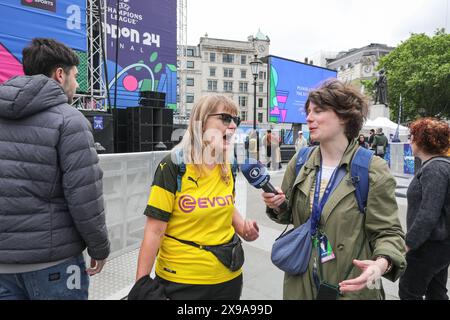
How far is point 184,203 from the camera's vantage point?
5.71 ft

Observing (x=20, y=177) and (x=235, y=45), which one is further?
(x=235, y=45)

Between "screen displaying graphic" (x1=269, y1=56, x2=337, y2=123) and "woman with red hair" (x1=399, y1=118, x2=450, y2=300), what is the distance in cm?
1830

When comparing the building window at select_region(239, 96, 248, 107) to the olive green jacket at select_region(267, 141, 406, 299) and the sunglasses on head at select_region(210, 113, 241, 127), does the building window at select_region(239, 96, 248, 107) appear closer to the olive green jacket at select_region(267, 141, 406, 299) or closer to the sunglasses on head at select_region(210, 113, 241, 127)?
the sunglasses on head at select_region(210, 113, 241, 127)

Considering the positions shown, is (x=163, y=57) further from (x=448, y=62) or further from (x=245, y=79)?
(x=245, y=79)

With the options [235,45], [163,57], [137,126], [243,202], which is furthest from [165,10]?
[235,45]

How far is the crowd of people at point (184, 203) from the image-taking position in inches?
63.0

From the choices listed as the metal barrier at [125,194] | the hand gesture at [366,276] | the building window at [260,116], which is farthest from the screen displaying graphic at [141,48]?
the building window at [260,116]

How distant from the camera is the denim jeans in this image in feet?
5.41

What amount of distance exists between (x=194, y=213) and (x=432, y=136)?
207 centimetres

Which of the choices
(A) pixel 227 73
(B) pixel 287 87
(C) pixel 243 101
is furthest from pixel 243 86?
(B) pixel 287 87

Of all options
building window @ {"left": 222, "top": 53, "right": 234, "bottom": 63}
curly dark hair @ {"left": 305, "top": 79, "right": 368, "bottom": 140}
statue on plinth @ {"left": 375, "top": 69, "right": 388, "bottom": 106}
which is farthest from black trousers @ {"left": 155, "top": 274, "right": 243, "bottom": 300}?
building window @ {"left": 222, "top": 53, "right": 234, "bottom": 63}

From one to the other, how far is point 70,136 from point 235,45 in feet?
246

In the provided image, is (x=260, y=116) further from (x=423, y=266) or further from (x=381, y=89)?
(x=423, y=266)

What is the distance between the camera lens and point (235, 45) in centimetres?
7212
